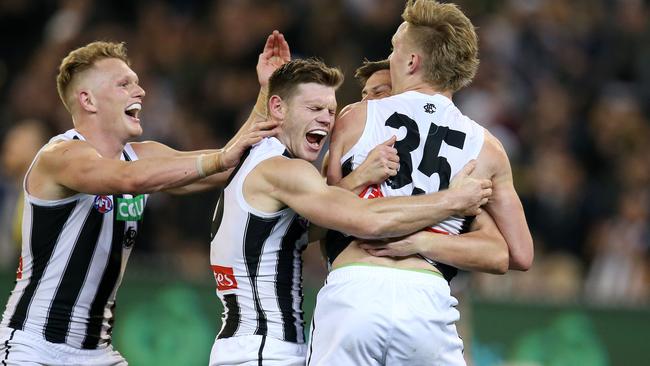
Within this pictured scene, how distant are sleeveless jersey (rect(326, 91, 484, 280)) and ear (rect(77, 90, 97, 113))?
1.42 m

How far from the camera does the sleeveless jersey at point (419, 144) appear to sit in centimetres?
545

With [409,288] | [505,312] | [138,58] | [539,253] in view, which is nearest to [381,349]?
[409,288]

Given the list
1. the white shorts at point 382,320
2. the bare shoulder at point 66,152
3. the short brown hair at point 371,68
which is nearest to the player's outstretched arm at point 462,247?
the white shorts at point 382,320

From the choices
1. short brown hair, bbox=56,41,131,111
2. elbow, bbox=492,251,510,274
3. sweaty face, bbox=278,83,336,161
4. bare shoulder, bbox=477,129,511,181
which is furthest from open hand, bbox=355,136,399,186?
short brown hair, bbox=56,41,131,111

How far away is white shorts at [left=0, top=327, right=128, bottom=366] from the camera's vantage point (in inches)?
222

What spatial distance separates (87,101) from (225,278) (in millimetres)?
1305

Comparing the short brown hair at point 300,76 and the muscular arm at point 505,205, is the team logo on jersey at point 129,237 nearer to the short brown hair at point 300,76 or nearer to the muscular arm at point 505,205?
the short brown hair at point 300,76

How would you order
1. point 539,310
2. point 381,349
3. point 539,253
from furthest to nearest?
1. point 539,253
2. point 539,310
3. point 381,349

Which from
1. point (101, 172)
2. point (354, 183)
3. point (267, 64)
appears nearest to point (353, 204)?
point (354, 183)

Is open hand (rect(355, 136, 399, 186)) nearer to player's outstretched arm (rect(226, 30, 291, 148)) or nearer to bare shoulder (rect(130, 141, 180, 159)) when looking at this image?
player's outstretched arm (rect(226, 30, 291, 148))

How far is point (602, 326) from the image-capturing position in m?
9.62

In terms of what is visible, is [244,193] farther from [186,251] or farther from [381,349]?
[186,251]

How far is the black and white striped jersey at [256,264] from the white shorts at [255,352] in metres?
0.03

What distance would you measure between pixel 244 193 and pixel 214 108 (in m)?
6.71
